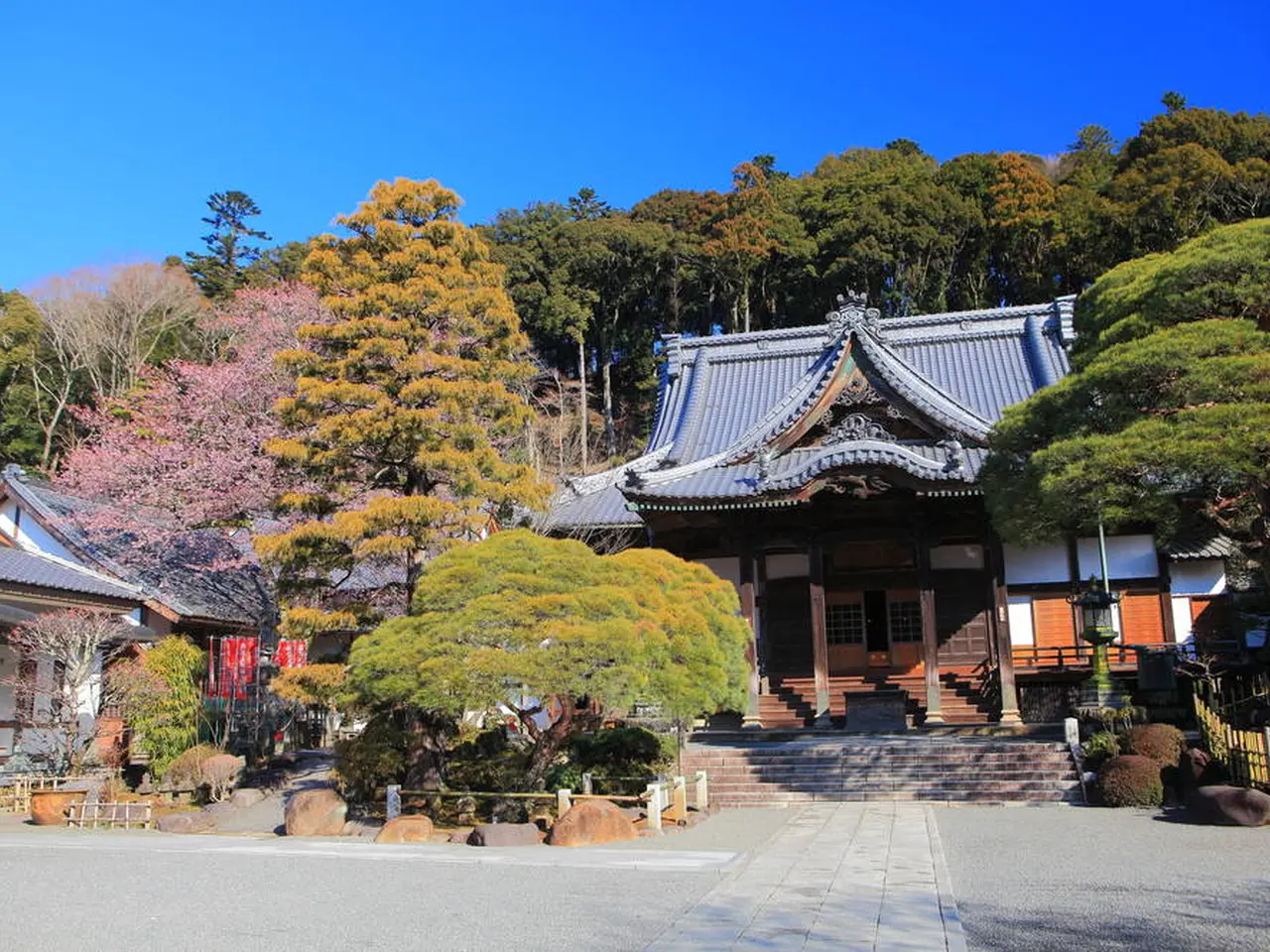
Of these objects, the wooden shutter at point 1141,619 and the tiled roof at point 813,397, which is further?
the wooden shutter at point 1141,619

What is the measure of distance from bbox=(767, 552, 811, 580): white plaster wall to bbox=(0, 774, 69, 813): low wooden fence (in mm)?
13797

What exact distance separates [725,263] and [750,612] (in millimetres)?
27078

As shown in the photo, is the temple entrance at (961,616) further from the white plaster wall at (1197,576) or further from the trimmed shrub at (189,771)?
the trimmed shrub at (189,771)

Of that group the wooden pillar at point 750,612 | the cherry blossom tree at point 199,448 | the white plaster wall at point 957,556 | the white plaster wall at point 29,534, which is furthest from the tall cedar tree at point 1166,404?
the white plaster wall at point 29,534

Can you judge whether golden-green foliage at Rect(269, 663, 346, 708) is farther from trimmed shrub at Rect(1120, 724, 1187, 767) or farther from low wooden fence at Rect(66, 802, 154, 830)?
trimmed shrub at Rect(1120, 724, 1187, 767)

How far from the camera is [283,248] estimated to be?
49.9 meters

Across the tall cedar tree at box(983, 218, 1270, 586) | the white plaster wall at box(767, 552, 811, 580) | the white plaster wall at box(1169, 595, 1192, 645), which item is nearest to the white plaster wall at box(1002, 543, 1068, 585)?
the white plaster wall at box(1169, 595, 1192, 645)

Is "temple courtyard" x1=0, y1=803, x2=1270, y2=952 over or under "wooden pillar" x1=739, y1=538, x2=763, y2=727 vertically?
under

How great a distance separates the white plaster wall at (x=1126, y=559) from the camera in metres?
20.6

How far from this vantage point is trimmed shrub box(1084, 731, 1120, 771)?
49.0ft

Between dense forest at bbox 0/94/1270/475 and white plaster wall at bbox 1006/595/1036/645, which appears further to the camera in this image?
dense forest at bbox 0/94/1270/475

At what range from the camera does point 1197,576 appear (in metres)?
20.6

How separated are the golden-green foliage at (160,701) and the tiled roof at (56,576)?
5.54 feet

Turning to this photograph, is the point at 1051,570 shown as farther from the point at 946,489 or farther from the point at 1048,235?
the point at 1048,235
